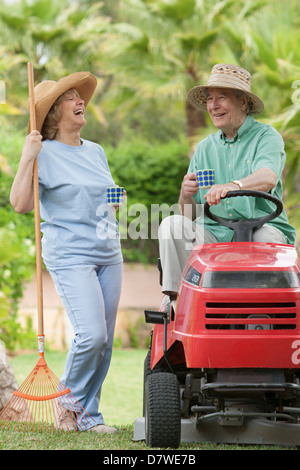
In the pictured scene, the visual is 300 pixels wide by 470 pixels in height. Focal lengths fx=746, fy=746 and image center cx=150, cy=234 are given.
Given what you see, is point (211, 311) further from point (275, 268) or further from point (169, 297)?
point (169, 297)

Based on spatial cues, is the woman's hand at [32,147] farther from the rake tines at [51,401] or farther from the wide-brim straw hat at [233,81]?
the rake tines at [51,401]

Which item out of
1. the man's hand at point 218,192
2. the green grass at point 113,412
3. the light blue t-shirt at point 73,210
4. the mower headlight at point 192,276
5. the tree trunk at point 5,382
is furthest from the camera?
the tree trunk at point 5,382

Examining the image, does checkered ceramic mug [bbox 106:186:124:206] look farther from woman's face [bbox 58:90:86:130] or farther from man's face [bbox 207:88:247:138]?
man's face [bbox 207:88:247:138]

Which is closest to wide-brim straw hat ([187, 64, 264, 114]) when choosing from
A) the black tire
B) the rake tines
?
the black tire

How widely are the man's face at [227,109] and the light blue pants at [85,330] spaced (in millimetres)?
1075

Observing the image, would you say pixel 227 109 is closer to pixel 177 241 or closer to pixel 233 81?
pixel 233 81

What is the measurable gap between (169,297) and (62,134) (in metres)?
1.29

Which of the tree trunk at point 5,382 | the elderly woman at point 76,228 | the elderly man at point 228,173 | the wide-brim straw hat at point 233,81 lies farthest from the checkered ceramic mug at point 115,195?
the tree trunk at point 5,382

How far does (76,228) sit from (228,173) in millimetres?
922

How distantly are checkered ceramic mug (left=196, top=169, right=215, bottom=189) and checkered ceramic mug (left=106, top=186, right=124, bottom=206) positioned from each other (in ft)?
1.94

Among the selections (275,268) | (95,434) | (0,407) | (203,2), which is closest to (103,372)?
(95,434)

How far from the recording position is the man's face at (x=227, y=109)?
13.1ft

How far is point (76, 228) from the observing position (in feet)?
13.8

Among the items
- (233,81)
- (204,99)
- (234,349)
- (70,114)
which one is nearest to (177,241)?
(234,349)
